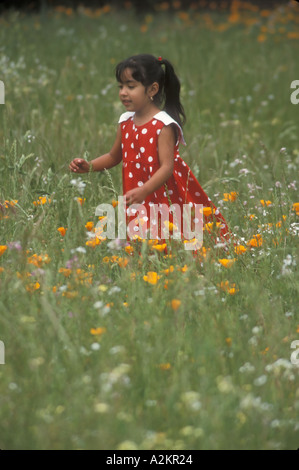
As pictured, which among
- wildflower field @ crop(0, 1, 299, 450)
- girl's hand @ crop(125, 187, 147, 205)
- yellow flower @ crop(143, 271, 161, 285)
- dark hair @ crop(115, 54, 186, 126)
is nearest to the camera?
wildflower field @ crop(0, 1, 299, 450)

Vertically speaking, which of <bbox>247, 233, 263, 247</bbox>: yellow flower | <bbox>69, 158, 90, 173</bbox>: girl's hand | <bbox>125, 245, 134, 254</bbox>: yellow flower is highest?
<bbox>69, 158, 90, 173</bbox>: girl's hand

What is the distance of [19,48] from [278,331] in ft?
22.0

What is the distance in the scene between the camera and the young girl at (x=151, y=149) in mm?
3545

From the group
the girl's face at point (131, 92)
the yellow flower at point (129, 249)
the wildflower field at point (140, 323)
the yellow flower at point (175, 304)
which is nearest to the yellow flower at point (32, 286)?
the wildflower field at point (140, 323)

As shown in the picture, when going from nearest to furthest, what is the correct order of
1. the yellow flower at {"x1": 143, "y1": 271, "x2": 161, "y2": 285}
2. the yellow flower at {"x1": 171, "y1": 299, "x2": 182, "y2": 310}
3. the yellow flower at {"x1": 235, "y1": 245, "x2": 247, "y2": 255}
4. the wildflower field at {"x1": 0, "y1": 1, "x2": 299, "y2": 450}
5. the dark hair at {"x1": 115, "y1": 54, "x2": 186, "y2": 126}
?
the wildflower field at {"x1": 0, "y1": 1, "x2": 299, "y2": 450}, the yellow flower at {"x1": 171, "y1": 299, "x2": 182, "y2": 310}, the yellow flower at {"x1": 143, "y1": 271, "x2": 161, "y2": 285}, the yellow flower at {"x1": 235, "y1": 245, "x2": 247, "y2": 255}, the dark hair at {"x1": 115, "y1": 54, "x2": 186, "y2": 126}

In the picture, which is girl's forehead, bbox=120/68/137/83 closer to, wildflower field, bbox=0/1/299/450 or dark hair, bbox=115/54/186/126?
dark hair, bbox=115/54/186/126

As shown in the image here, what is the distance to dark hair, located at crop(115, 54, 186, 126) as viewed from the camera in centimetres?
353

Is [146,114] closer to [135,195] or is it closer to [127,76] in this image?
[127,76]

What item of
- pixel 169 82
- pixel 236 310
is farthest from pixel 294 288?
pixel 169 82

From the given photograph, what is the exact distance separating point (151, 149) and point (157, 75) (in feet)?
1.36

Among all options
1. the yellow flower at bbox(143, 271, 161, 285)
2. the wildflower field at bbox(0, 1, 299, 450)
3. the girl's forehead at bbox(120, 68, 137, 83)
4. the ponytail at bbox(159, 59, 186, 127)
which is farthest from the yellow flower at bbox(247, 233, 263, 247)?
the girl's forehead at bbox(120, 68, 137, 83)

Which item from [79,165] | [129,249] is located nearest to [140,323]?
[129,249]

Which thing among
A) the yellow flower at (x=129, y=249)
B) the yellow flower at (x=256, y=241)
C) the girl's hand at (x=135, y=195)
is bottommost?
the yellow flower at (x=129, y=249)

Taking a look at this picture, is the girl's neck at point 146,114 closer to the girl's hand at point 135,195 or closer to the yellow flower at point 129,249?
the girl's hand at point 135,195
